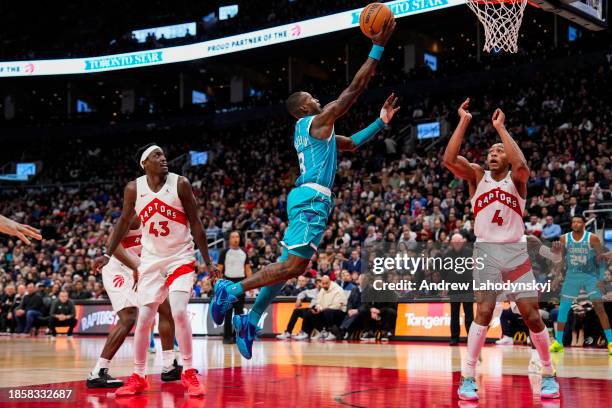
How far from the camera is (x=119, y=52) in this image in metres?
34.6

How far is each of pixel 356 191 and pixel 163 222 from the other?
632 inches

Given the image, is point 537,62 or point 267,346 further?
point 537,62

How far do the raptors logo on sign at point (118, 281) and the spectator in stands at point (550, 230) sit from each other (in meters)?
10.4

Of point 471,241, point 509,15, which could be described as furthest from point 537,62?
point 509,15

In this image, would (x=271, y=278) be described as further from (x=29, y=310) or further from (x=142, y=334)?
(x=29, y=310)

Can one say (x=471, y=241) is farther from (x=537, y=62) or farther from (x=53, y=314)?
(x=537, y=62)

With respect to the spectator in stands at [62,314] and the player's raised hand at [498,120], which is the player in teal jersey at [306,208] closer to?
the player's raised hand at [498,120]

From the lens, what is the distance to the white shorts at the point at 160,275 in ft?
21.7

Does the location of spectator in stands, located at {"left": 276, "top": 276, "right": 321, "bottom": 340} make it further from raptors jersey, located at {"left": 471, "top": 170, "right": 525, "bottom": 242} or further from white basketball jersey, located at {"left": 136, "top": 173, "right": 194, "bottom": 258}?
raptors jersey, located at {"left": 471, "top": 170, "right": 525, "bottom": 242}

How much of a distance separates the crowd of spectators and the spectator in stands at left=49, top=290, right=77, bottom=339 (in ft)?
3.06

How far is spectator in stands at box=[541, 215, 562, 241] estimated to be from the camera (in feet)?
51.0

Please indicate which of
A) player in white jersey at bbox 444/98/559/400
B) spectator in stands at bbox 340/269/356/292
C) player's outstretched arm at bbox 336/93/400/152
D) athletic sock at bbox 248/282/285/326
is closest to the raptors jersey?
player in white jersey at bbox 444/98/559/400

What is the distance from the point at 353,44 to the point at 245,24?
500 centimetres

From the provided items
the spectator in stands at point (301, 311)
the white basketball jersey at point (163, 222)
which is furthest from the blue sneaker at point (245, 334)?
the spectator in stands at point (301, 311)
